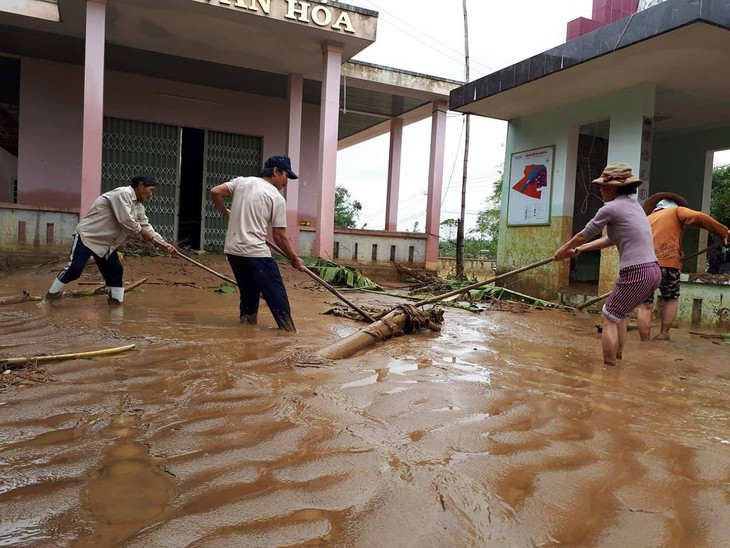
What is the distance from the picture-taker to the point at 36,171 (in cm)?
997

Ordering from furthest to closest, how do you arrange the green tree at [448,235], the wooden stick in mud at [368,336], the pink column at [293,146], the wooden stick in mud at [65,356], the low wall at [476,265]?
the green tree at [448,235] < the low wall at [476,265] < the pink column at [293,146] < the wooden stick in mud at [368,336] < the wooden stick in mud at [65,356]

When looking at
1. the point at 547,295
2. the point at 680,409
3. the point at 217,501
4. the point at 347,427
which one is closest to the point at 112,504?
the point at 217,501

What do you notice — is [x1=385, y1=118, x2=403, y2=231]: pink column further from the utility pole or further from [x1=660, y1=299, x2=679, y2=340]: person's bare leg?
[x1=660, y1=299, x2=679, y2=340]: person's bare leg

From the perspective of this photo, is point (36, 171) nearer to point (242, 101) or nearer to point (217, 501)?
point (242, 101)

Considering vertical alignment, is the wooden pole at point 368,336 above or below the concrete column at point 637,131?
below

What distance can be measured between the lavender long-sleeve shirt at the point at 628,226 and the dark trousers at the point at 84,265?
13.9 ft

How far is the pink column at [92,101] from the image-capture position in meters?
7.58

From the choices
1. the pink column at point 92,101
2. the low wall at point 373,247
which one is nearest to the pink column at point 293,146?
the low wall at point 373,247

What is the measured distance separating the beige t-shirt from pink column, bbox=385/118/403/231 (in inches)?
335

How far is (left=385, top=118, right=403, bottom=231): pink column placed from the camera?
506 inches

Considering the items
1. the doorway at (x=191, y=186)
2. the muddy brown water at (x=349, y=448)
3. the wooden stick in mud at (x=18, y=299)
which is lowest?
the muddy brown water at (x=349, y=448)

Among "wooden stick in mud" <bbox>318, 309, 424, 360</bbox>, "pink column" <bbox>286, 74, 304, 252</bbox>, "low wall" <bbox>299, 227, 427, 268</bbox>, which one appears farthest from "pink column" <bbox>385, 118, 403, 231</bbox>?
"wooden stick in mud" <bbox>318, 309, 424, 360</bbox>

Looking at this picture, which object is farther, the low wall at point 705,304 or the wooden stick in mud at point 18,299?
the low wall at point 705,304

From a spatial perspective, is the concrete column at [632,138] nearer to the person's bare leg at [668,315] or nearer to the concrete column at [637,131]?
the concrete column at [637,131]
